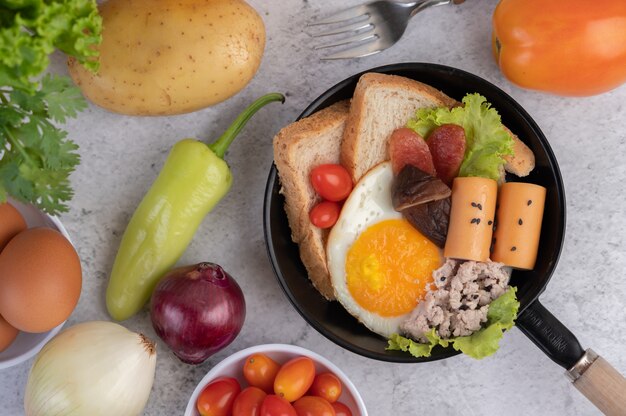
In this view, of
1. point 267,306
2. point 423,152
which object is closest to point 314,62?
point 423,152

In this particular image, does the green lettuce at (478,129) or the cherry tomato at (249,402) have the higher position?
the green lettuce at (478,129)

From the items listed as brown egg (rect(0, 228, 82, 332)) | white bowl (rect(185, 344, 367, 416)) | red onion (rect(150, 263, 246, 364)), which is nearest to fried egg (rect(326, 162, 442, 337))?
white bowl (rect(185, 344, 367, 416))

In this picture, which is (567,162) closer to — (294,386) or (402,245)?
(402,245)

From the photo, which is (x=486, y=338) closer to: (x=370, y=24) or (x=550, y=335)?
(x=550, y=335)

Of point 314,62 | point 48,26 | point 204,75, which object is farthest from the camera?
point 314,62

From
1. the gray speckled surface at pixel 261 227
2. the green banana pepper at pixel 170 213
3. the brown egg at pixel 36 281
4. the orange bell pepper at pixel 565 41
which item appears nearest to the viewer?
the brown egg at pixel 36 281

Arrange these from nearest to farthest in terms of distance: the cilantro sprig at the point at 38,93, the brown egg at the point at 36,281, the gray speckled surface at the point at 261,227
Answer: the cilantro sprig at the point at 38,93, the brown egg at the point at 36,281, the gray speckled surface at the point at 261,227

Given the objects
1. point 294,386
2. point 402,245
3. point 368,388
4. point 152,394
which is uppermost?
point 402,245

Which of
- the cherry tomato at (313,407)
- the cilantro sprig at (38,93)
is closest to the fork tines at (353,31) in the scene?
the cilantro sprig at (38,93)

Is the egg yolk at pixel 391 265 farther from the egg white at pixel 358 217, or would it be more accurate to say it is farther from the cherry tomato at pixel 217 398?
the cherry tomato at pixel 217 398
